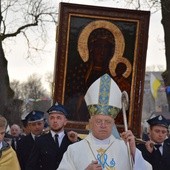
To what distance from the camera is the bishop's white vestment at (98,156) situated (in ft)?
19.3

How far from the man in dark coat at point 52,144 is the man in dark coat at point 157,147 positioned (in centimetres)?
101

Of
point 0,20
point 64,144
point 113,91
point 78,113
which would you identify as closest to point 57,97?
point 78,113

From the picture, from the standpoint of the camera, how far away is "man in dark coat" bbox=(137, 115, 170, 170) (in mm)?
7641

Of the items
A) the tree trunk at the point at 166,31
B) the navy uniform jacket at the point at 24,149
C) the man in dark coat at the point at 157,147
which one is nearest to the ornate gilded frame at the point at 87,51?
the navy uniform jacket at the point at 24,149

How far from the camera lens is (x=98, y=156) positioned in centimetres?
591

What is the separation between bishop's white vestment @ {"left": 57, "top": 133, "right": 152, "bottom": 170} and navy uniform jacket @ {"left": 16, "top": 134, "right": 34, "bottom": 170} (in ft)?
9.22

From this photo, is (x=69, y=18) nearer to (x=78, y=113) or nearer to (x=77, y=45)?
(x=77, y=45)

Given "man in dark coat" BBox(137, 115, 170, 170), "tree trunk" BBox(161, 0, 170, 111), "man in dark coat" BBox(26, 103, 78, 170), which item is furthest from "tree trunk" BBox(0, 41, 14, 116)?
"man in dark coat" BBox(137, 115, 170, 170)

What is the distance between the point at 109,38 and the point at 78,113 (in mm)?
1439

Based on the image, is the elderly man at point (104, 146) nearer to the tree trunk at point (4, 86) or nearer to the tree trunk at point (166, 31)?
the tree trunk at point (166, 31)

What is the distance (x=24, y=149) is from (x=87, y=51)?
7.45ft

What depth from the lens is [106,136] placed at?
581 cm

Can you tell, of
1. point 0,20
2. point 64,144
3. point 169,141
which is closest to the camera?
point 64,144

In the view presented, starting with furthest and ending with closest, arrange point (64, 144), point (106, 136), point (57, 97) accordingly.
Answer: point (57, 97) < point (64, 144) < point (106, 136)
